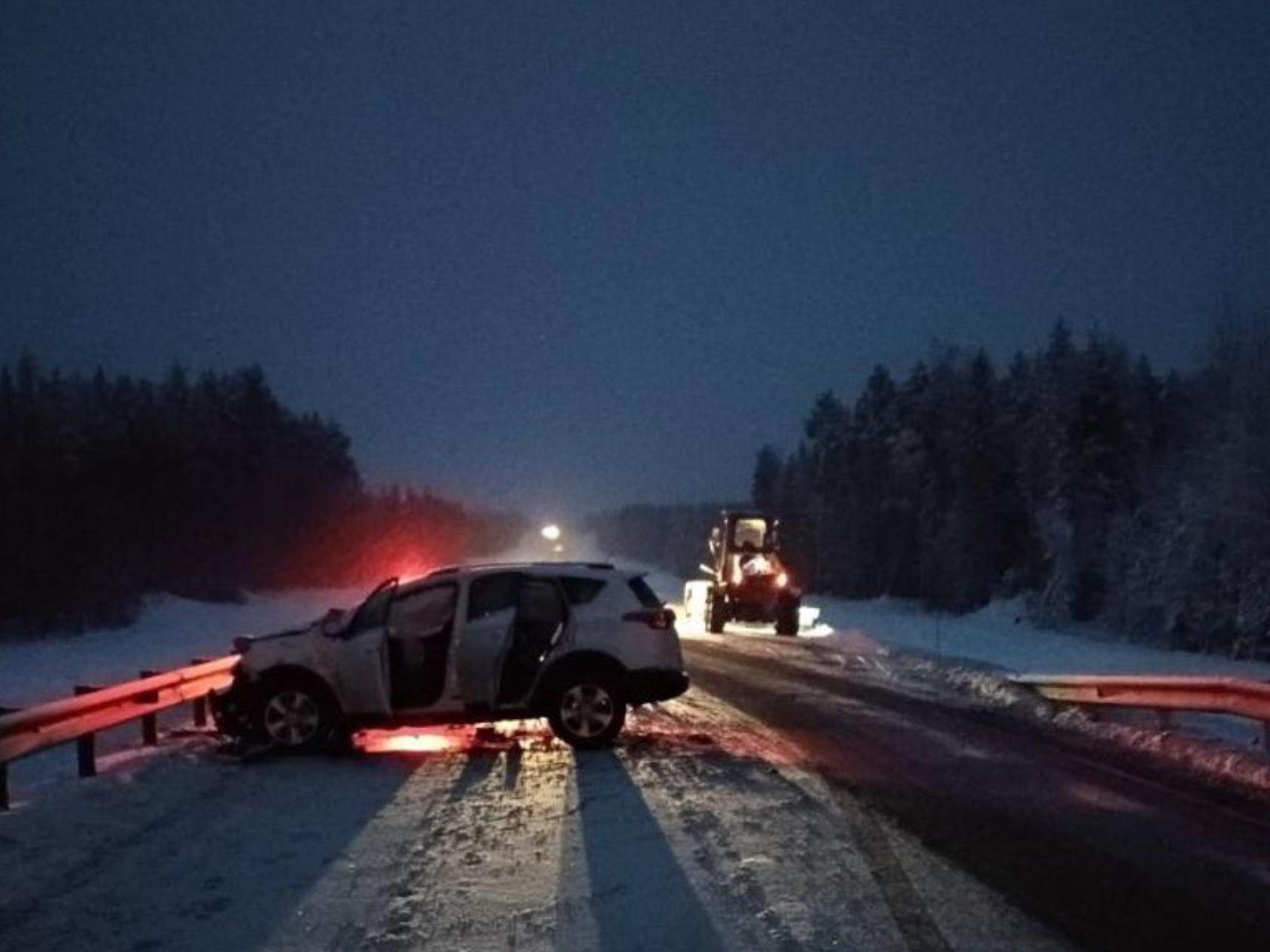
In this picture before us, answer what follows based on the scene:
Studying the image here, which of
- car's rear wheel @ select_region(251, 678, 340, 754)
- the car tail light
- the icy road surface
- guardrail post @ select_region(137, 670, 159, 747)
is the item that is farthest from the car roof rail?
guardrail post @ select_region(137, 670, 159, 747)

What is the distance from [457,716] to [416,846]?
4.67 m

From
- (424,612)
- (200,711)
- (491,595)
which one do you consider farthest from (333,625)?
(200,711)

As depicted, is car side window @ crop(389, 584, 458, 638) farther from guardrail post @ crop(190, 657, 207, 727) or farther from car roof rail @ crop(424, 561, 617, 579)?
guardrail post @ crop(190, 657, 207, 727)

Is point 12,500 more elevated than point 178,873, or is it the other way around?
point 12,500

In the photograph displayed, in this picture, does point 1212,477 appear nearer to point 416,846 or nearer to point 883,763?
point 883,763

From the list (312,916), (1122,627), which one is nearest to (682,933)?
(312,916)

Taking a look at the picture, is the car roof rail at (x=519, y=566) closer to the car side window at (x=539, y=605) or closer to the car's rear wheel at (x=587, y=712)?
the car side window at (x=539, y=605)

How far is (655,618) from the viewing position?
15375mm

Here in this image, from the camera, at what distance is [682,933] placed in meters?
7.78

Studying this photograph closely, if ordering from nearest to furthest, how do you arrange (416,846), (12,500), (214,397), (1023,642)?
(416,846), (1023,642), (12,500), (214,397)

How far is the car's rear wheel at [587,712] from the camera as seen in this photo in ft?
48.9

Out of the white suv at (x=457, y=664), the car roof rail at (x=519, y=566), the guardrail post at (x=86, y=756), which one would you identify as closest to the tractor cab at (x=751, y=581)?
the car roof rail at (x=519, y=566)

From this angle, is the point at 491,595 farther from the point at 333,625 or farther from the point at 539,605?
the point at 333,625

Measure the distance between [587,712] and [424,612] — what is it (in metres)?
1.79
